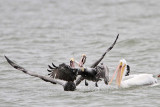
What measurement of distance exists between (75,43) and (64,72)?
7.69m

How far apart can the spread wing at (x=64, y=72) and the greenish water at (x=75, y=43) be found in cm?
42

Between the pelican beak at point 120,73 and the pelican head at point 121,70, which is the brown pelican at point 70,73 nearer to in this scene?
the pelican beak at point 120,73

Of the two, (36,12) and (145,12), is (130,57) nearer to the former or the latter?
(145,12)

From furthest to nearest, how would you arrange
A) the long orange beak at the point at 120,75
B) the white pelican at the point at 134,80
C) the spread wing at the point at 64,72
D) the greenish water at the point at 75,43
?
the long orange beak at the point at 120,75, the white pelican at the point at 134,80, the spread wing at the point at 64,72, the greenish water at the point at 75,43

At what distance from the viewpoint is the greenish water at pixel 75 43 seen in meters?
12.0

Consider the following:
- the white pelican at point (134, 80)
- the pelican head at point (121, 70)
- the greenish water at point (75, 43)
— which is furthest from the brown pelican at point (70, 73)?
the pelican head at point (121, 70)

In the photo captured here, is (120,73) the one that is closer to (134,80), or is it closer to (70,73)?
(134,80)

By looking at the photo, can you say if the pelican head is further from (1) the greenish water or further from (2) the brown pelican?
(2) the brown pelican

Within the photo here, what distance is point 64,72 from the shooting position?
1216cm

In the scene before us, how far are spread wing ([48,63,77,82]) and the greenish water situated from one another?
42cm

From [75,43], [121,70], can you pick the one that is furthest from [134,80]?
[75,43]

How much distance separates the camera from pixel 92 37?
69.1 feet

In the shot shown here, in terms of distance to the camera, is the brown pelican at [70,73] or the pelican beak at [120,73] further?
the pelican beak at [120,73]

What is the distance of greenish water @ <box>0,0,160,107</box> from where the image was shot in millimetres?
11988
